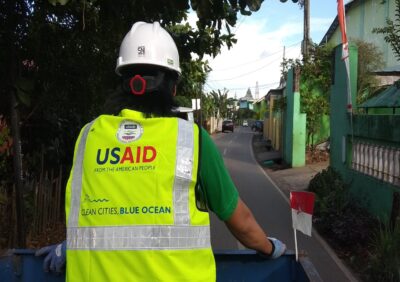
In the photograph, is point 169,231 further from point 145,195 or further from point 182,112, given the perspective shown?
point 182,112

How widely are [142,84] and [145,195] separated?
429 mm

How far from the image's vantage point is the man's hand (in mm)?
2334

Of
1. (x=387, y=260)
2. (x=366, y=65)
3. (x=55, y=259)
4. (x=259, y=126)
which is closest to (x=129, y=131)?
(x=55, y=259)

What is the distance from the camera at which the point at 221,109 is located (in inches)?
2992

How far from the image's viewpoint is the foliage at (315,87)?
67.9 ft

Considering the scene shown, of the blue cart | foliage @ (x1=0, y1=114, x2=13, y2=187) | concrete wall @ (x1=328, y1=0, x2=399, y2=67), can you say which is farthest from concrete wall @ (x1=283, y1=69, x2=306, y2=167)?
the blue cart

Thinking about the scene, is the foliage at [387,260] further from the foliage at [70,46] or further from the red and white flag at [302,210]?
the foliage at [70,46]

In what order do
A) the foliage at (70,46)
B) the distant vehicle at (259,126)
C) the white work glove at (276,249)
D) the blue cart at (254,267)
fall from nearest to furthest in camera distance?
the white work glove at (276,249) → the blue cart at (254,267) → the foliage at (70,46) → the distant vehicle at (259,126)

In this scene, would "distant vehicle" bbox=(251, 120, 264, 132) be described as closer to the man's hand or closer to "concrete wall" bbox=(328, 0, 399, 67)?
"concrete wall" bbox=(328, 0, 399, 67)

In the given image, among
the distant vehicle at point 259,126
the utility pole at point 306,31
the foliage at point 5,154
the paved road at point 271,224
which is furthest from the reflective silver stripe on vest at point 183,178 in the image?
the distant vehicle at point 259,126

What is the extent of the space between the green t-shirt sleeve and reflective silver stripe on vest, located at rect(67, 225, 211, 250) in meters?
0.11

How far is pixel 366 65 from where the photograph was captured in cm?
2053

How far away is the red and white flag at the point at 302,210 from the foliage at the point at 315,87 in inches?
706

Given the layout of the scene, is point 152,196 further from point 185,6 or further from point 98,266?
point 185,6
